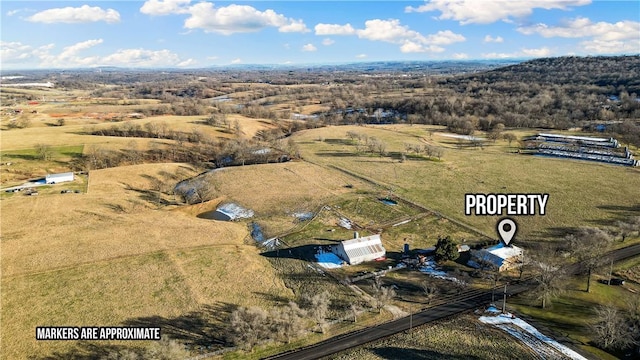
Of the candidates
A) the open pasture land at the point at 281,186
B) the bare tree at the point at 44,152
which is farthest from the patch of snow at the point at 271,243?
the bare tree at the point at 44,152

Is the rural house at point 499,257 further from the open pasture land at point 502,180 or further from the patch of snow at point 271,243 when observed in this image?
the patch of snow at point 271,243

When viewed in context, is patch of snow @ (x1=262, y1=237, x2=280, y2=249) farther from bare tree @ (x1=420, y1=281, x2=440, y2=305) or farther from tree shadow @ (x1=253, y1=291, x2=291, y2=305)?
bare tree @ (x1=420, y1=281, x2=440, y2=305)

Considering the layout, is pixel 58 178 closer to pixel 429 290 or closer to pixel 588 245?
pixel 429 290

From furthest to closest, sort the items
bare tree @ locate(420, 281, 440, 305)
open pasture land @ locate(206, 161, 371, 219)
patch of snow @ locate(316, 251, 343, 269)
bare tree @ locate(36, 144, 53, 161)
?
1. bare tree @ locate(36, 144, 53, 161)
2. open pasture land @ locate(206, 161, 371, 219)
3. patch of snow @ locate(316, 251, 343, 269)
4. bare tree @ locate(420, 281, 440, 305)

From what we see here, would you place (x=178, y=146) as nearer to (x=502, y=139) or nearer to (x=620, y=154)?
(x=502, y=139)

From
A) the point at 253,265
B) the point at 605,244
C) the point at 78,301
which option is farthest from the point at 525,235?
the point at 78,301

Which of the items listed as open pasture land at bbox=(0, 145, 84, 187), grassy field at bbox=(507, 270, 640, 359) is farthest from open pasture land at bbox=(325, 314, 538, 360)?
open pasture land at bbox=(0, 145, 84, 187)
